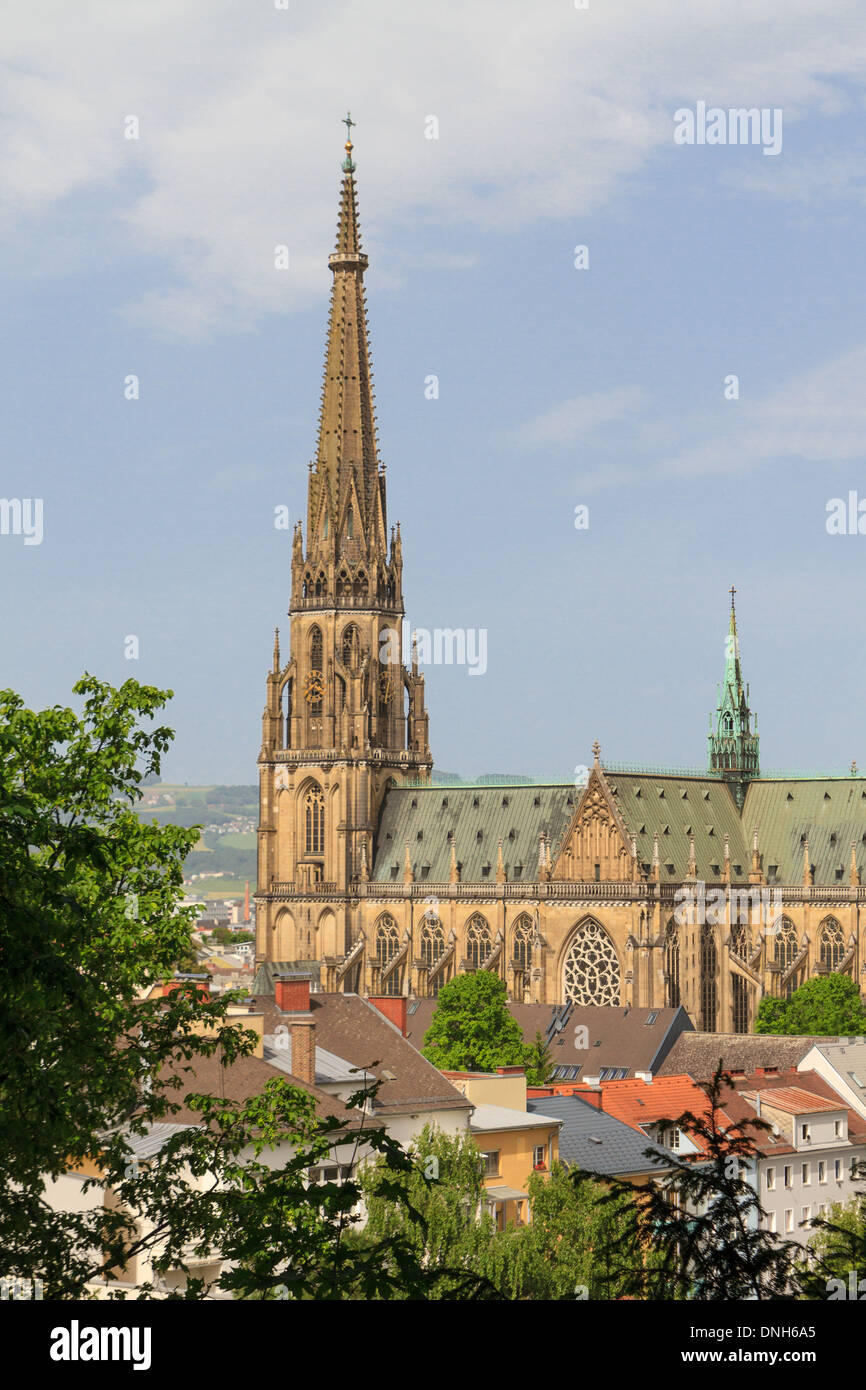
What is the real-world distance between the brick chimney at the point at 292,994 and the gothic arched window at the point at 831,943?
76.5 meters

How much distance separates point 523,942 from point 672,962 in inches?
508

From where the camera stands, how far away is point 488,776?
167 metres

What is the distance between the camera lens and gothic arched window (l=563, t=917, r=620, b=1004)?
140500 mm

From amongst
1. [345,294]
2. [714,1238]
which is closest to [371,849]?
[345,294]

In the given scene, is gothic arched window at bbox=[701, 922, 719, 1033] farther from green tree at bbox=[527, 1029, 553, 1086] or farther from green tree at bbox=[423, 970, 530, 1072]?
green tree at bbox=[527, 1029, 553, 1086]

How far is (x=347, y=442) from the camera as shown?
15688 centimetres

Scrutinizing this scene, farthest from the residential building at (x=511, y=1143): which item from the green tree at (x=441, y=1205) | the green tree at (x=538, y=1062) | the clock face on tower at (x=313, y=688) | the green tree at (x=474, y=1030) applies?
the clock face on tower at (x=313, y=688)

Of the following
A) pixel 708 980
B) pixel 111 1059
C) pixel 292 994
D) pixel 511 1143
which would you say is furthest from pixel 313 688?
pixel 111 1059

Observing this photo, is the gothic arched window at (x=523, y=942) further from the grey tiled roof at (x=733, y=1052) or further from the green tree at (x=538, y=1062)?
the grey tiled roof at (x=733, y=1052)

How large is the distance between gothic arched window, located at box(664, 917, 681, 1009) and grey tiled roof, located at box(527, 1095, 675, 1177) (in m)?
62.9

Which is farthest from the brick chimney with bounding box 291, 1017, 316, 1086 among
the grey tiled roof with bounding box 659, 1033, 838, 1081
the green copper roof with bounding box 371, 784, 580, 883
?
the green copper roof with bounding box 371, 784, 580, 883

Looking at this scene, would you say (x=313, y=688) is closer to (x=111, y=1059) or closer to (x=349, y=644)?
(x=349, y=644)
